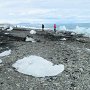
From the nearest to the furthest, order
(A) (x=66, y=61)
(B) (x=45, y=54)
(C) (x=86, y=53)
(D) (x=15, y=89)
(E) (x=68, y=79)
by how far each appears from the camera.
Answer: (D) (x=15, y=89) < (E) (x=68, y=79) < (A) (x=66, y=61) < (B) (x=45, y=54) < (C) (x=86, y=53)

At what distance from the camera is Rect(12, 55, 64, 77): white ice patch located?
45.4 feet

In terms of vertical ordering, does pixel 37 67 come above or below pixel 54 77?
above

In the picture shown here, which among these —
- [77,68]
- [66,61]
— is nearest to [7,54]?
[66,61]

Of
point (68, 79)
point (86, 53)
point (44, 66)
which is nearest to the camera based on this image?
point (68, 79)

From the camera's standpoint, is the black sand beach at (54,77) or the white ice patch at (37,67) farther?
the white ice patch at (37,67)

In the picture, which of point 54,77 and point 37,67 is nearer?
point 54,77

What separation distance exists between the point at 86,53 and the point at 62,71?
178 inches

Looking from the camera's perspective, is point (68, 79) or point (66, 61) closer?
point (68, 79)

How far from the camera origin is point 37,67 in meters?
14.3

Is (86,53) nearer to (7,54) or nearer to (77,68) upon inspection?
(77,68)

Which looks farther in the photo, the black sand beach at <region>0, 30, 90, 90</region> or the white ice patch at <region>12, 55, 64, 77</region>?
the white ice patch at <region>12, 55, 64, 77</region>

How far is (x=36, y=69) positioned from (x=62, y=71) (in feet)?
4.20

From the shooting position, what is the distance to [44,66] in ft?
47.1

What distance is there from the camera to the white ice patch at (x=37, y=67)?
45.4 feet
